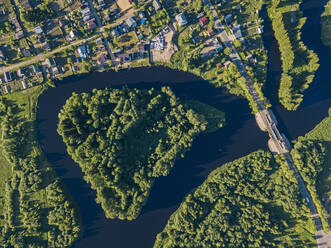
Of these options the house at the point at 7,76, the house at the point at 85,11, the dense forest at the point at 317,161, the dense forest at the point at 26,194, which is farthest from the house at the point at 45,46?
the dense forest at the point at 317,161

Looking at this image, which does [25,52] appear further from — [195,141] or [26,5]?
[195,141]

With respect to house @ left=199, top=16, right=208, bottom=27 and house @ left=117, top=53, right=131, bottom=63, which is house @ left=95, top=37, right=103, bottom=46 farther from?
house @ left=199, top=16, right=208, bottom=27

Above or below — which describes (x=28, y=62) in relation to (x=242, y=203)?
above

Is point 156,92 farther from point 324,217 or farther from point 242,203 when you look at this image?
point 324,217

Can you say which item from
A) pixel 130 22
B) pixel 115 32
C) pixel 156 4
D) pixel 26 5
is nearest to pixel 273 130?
pixel 156 4

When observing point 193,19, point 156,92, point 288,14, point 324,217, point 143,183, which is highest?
point 193,19

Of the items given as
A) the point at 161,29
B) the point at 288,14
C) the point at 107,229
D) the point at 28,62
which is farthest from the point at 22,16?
the point at 288,14

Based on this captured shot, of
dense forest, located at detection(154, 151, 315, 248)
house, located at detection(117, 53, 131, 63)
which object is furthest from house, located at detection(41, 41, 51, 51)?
dense forest, located at detection(154, 151, 315, 248)
